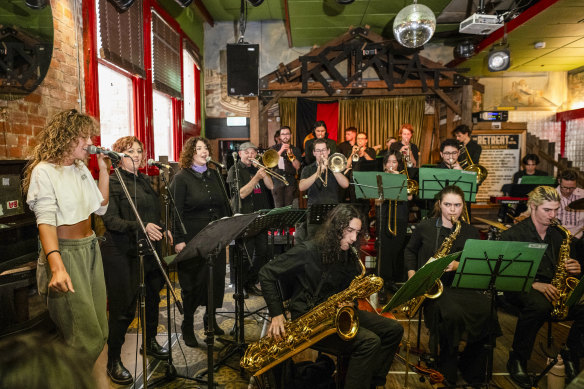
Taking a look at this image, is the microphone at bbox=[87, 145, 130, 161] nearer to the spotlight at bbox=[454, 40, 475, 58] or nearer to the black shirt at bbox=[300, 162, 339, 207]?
the black shirt at bbox=[300, 162, 339, 207]

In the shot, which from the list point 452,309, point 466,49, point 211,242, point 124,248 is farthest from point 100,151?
point 466,49

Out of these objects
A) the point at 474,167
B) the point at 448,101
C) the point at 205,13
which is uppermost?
the point at 205,13

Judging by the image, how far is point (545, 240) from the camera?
3.53 m

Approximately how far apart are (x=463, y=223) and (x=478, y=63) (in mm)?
7759

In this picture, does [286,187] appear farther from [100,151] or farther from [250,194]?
[100,151]

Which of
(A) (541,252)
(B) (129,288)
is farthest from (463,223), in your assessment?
Result: (B) (129,288)

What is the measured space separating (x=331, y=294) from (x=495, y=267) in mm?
1301

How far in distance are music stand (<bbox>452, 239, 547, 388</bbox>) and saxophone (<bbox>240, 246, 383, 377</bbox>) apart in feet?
2.50

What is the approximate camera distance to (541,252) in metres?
2.89

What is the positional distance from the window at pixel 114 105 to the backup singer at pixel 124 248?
1.78 meters

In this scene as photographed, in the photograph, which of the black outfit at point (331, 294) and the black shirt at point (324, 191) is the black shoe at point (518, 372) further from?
the black shirt at point (324, 191)

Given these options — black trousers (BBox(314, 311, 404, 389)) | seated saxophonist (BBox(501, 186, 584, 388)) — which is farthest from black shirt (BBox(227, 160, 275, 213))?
seated saxophonist (BBox(501, 186, 584, 388))

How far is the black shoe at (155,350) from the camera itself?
3420mm

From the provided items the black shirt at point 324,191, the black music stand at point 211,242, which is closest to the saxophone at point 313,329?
the black music stand at point 211,242
